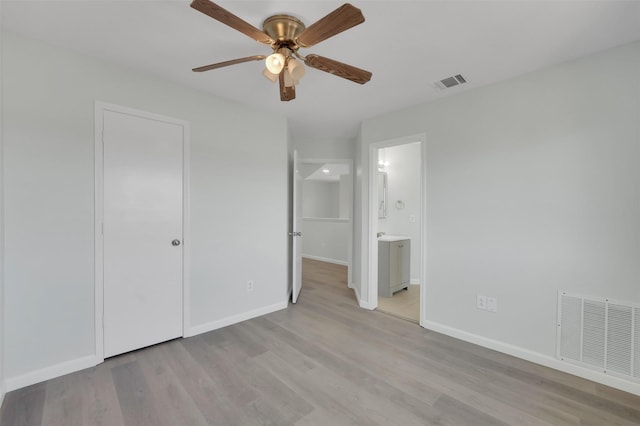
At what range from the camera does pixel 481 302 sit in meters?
2.50

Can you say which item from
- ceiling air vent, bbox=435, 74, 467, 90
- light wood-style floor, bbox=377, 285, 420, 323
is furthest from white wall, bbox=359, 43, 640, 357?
light wood-style floor, bbox=377, 285, 420, 323

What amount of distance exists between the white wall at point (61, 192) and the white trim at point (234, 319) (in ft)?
0.06

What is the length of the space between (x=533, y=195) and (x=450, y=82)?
1.22 metres

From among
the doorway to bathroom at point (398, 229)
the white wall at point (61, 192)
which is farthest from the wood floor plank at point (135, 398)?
the doorway to bathroom at point (398, 229)

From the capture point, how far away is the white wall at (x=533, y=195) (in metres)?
1.89

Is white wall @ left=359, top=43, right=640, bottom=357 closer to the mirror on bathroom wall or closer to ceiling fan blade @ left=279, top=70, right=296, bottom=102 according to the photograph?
ceiling fan blade @ left=279, top=70, right=296, bottom=102

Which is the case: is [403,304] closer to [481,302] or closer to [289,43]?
[481,302]

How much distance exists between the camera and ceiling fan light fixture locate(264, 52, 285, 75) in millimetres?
1554

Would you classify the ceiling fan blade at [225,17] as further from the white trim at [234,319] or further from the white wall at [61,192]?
the white trim at [234,319]

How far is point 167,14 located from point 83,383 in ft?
8.37

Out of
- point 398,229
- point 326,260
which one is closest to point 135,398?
point 398,229

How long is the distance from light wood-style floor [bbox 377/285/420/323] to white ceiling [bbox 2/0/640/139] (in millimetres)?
2510

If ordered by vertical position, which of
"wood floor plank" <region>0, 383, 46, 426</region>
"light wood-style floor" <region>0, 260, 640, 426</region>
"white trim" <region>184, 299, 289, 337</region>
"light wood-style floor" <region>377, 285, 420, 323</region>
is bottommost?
"light wood-style floor" <region>377, 285, 420, 323</region>

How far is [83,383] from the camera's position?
6.18 feet
